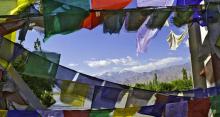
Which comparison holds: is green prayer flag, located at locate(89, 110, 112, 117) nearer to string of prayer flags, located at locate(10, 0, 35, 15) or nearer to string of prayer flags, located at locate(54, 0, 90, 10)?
string of prayer flags, located at locate(54, 0, 90, 10)

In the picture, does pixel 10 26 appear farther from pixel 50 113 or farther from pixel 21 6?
pixel 50 113

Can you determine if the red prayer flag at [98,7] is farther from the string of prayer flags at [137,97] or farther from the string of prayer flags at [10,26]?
the string of prayer flags at [137,97]

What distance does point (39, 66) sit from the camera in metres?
5.18

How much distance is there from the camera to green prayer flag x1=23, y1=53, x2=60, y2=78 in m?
5.18

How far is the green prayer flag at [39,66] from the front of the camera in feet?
17.0

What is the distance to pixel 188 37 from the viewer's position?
6.25 m

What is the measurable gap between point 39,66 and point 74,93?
0.54 m

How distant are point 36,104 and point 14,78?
43 centimetres

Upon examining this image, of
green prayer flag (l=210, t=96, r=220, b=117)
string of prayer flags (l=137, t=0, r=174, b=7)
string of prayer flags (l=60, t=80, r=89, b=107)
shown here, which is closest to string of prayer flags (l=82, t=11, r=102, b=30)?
string of prayer flags (l=137, t=0, r=174, b=7)

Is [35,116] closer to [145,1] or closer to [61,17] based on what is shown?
[61,17]

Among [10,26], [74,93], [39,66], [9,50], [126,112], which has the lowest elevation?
[126,112]

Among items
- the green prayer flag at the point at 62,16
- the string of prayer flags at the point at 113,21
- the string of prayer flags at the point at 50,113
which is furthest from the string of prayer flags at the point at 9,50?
the string of prayer flags at the point at 113,21

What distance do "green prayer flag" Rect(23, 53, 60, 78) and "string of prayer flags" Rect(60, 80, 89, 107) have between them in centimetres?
22

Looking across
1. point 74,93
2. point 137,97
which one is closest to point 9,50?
point 74,93
